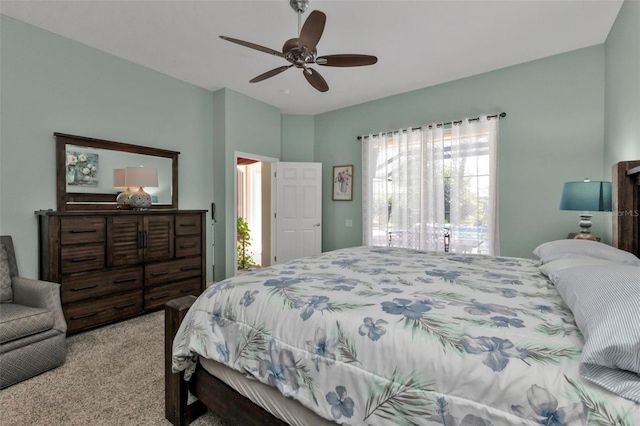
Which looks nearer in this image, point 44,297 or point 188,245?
point 44,297

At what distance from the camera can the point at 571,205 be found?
257cm

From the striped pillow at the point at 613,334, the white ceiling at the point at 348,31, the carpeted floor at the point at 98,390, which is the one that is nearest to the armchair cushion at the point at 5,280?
the carpeted floor at the point at 98,390

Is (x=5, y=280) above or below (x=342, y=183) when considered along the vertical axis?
below

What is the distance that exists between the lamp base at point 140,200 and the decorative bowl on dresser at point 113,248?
0.52 ft

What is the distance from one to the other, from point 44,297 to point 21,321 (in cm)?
22

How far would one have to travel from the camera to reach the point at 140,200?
11.0 ft

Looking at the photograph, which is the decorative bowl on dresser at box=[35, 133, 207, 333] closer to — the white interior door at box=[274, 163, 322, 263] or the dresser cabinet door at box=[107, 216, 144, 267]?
the dresser cabinet door at box=[107, 216, 144, 267]

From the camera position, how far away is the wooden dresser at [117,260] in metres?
2.69

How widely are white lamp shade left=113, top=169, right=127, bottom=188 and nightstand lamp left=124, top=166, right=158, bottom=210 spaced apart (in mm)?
78

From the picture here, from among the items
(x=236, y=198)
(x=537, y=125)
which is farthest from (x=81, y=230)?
(x=537, y=125)

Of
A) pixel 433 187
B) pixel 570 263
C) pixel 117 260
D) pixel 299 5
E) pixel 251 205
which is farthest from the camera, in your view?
pixel 251 205

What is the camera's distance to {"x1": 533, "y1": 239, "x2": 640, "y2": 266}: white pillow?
5.44 ft

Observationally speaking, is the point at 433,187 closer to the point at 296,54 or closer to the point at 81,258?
the point at 296,54

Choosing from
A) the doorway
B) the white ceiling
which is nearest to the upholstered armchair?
the white ceiling
